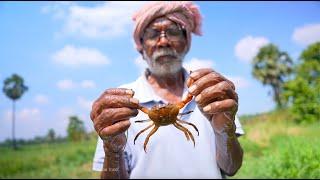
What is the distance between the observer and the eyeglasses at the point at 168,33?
327 cm

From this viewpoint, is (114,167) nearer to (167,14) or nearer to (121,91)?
(121,91)

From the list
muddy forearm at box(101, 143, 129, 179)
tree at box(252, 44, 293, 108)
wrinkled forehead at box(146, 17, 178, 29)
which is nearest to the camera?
muddy forearm at box(101, 143, 129, 179)

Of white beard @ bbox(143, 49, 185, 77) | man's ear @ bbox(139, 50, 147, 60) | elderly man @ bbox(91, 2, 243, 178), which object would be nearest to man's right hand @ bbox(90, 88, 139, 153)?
elderly man @ bbox(91, 2, 243, 178)

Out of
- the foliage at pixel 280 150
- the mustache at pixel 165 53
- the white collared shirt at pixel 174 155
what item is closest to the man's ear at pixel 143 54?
the mustache at pixel 165 53

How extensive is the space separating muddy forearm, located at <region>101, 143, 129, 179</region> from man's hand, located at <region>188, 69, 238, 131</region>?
64 cm

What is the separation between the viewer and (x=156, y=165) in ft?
10.7

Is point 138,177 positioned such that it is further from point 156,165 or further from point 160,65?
point 160,65

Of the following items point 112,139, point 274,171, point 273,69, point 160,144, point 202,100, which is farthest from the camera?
point 273,69

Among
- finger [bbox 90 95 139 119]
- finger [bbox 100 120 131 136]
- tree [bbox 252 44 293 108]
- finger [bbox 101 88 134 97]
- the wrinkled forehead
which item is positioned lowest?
finger [bbox 100 120 131 136]

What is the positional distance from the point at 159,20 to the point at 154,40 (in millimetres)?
154

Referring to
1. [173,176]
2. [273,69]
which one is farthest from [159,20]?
[273,69]

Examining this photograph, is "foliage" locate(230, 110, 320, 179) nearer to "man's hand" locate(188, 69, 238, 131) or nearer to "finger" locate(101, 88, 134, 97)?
"man's hand" locate(188, 69, 238, 131)

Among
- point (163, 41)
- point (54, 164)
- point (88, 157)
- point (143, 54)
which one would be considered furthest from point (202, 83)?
point (88, 157)

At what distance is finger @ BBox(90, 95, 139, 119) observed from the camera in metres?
1.87
